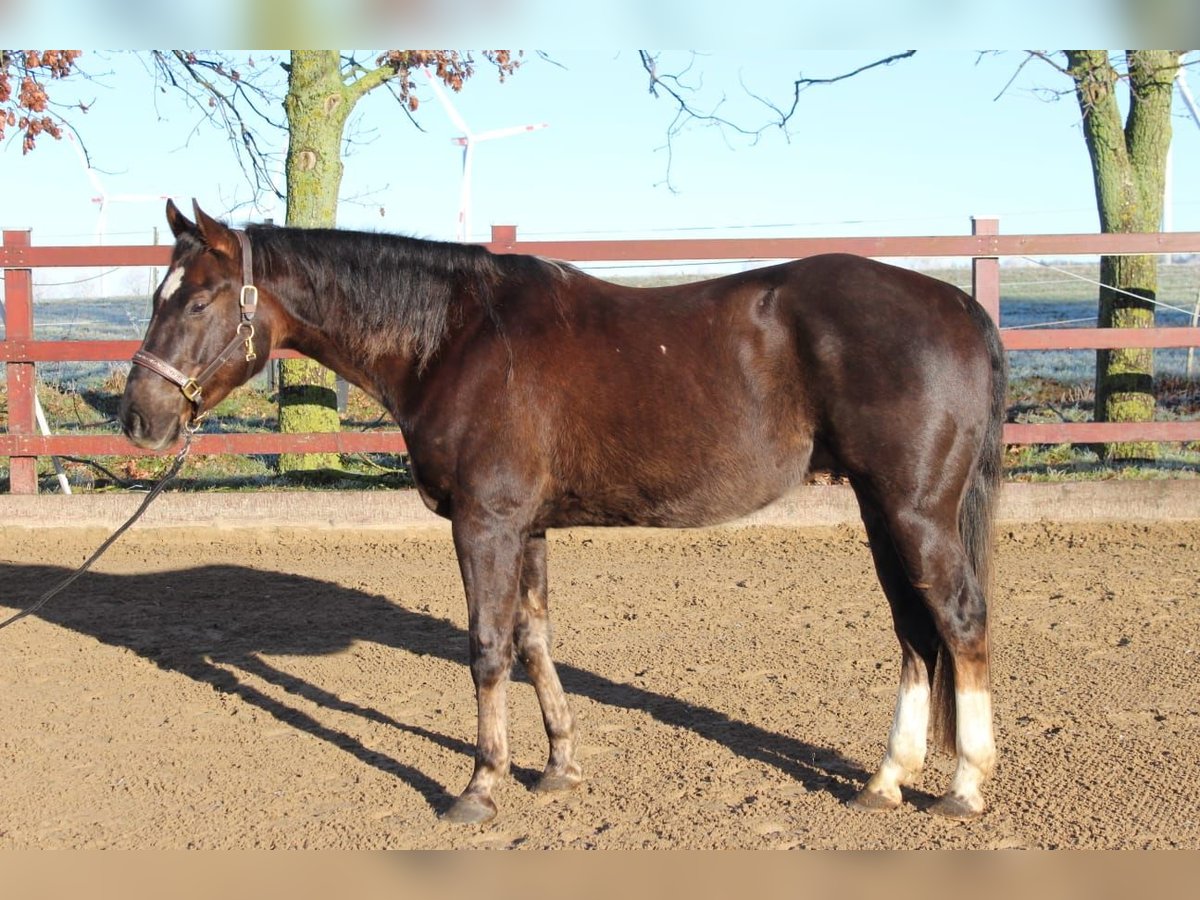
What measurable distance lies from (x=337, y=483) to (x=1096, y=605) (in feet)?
18.4

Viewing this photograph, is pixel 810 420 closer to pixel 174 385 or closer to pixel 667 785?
pixel 667 785

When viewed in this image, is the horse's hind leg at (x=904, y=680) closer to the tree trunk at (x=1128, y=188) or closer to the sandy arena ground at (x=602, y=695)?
the sandy arena ground at (x=602, y=695)

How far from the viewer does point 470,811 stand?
3.61 m

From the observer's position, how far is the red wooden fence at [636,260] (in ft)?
26.1

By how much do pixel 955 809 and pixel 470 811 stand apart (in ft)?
5.14

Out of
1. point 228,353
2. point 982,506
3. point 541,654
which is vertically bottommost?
point 541,654

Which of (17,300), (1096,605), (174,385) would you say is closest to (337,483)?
(17,300)

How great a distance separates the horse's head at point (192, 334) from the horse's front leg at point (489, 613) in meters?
1.00

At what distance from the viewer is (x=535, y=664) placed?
4.07 meters

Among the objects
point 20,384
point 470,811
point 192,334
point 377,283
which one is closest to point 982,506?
point 470,811

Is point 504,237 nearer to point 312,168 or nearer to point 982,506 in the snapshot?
point 312,168

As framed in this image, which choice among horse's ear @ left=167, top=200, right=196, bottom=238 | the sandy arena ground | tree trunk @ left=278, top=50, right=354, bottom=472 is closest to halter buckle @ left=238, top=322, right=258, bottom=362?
horse's ear @ left=167, top=200, right=196, bottom=238
